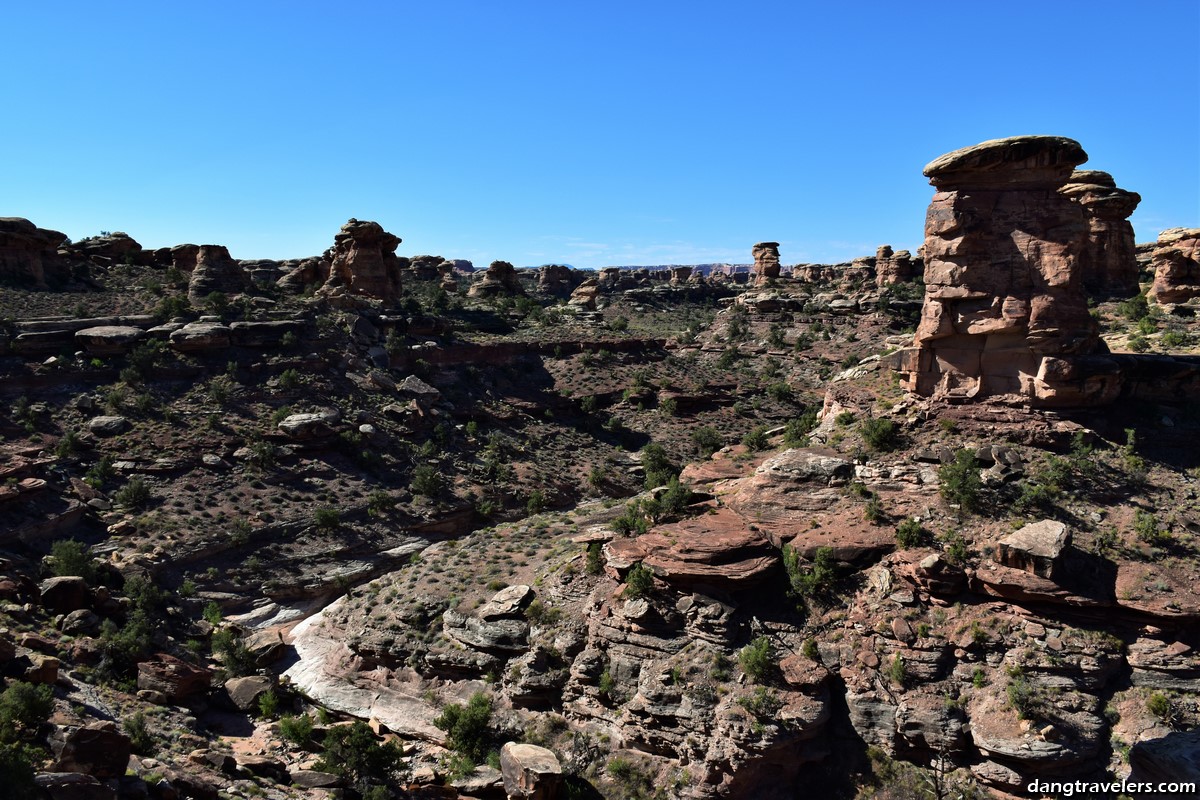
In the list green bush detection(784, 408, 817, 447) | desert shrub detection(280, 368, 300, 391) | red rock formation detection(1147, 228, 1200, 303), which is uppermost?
red rock formation detection(1147, 228, 1200, 303)

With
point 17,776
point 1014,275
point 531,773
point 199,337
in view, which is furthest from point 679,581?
point 199,337

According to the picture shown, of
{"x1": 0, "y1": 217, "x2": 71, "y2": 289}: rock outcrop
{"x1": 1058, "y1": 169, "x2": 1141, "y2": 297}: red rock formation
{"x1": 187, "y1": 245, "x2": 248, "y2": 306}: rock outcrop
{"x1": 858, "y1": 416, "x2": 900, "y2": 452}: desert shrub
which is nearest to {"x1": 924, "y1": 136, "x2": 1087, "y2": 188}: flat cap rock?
{"x1": 858, "y1": 416, "x2": 900, "y2": 452}: desert shrub

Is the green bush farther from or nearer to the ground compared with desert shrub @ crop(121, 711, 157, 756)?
farther from the ground

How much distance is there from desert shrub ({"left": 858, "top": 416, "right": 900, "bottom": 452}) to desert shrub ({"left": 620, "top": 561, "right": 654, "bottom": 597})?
32.0 ft

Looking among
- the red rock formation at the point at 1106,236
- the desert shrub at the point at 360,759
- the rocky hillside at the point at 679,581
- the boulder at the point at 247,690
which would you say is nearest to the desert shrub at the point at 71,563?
A: the rocky hillside at the point at 679,581

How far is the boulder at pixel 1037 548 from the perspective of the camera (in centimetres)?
2286

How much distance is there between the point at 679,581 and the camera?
2675 centimetres

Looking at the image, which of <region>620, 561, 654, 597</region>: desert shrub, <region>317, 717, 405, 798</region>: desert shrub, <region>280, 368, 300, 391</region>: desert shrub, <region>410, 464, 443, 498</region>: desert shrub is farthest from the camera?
<region>280, 368, 300, 391</region>: desert shrub

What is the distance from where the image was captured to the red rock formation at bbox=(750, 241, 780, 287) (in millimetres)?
85688

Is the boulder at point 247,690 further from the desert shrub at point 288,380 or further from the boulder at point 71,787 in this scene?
the desert shrub at point 288,380

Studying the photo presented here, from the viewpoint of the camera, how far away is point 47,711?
19906 millimetres

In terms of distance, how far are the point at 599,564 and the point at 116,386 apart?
108 ft

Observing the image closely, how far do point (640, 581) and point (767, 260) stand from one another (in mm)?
65184

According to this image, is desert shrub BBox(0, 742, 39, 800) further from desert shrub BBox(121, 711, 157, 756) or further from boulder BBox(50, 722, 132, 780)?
desert shrub BBox(121, 711, 157, 756)
